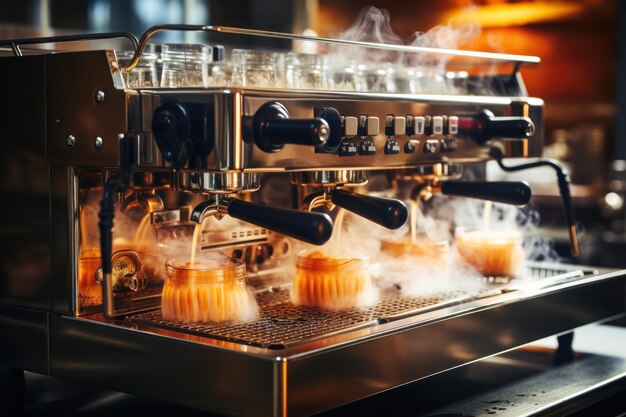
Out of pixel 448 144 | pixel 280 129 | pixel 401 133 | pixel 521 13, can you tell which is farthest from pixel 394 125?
pixel 521 13

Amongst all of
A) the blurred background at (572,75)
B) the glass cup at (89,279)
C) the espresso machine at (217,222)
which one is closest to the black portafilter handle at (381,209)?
the espresso machine at (217,222)

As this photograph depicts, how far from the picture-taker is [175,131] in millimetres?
1069

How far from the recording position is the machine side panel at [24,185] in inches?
48.1

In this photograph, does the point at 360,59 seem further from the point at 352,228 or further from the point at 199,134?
the point at 199,134

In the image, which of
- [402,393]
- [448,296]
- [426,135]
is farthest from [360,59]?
[402,393]

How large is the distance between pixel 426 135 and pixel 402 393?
359 mm

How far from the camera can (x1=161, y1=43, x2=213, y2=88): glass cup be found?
127 centimetres

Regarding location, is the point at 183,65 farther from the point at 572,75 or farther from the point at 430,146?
the point at 572,75

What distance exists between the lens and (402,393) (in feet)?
4.28

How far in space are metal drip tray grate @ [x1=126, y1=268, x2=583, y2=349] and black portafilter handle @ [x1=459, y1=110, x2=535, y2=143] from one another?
0.23m

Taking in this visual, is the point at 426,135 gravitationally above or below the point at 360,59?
below

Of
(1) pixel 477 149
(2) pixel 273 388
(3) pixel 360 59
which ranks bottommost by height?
(2) pixel 273 388

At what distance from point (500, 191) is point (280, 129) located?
1.52 ft

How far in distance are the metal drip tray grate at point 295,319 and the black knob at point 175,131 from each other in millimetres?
205
